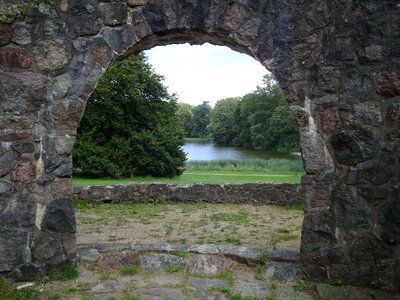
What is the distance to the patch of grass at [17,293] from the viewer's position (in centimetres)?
358

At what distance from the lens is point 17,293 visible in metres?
3.64

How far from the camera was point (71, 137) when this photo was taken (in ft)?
13.4

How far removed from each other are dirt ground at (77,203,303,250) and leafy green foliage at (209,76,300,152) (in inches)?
911

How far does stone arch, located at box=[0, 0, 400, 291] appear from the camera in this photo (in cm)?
A: 377

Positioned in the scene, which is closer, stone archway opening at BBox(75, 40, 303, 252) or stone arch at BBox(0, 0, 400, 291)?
stone arch at BBox(0, 0, 400, 291)

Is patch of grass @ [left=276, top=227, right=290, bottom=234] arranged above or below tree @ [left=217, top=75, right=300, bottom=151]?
below

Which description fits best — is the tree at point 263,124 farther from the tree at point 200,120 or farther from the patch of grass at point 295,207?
the patch of grass at point 295,207

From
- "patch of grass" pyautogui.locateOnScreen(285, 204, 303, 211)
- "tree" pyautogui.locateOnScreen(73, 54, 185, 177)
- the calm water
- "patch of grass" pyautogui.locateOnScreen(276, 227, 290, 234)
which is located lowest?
the calm water

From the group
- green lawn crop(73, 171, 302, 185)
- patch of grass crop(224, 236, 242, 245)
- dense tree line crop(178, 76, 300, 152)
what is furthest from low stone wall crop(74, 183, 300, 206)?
dense tree line crop(178, 76, 300, 152)

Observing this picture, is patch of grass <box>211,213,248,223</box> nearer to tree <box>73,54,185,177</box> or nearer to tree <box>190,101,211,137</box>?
tree <box>73,54,185,177</box>

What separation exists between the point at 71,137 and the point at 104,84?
11702mm

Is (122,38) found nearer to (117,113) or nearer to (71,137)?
(71,137)

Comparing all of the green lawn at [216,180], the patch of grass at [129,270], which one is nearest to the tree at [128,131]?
the green lawn at [216,180]

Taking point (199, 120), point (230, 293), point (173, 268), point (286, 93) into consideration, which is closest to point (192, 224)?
point (173, 268)
